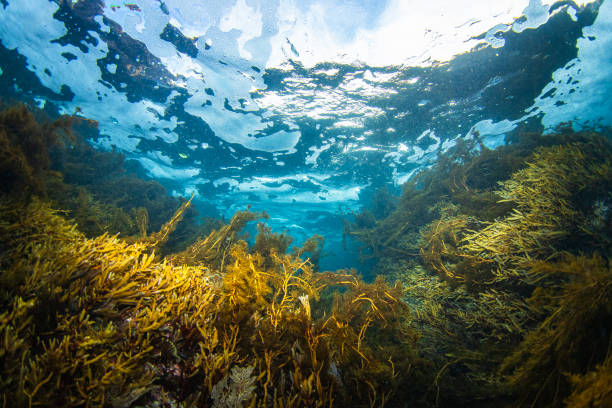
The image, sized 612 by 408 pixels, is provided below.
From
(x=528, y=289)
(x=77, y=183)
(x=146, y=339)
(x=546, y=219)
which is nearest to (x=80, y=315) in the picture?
(x=146, y=339)

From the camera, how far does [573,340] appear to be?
7.98 feet

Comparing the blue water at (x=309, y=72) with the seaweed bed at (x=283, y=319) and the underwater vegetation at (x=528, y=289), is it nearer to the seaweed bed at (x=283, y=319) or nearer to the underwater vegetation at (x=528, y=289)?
the underwater vegetation at (x=528, y=289)

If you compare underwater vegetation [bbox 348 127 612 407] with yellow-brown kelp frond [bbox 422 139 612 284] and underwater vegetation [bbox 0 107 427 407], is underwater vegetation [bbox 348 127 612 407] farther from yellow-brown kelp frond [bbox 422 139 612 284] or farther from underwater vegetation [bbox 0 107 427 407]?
underwater vegetation [bbox 0 107 427 407]

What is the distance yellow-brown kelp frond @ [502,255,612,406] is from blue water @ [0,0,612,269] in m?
8.04

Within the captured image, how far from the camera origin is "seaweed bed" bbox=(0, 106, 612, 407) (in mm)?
1823

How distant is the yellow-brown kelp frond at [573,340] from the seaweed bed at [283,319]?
2cm

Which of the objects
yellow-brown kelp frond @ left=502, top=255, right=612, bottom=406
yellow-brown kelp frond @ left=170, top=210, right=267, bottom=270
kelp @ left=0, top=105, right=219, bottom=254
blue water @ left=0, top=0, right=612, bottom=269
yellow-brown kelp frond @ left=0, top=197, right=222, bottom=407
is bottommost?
yellow-brown kelp frond @ left=502, top=255, right=612, bottom=406

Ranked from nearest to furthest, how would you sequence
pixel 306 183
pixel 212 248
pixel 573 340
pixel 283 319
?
pixel 573 340
pixel 283 319
pixel 212 248
pixel 306 183

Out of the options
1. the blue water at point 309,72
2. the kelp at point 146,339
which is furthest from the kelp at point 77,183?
the blue water at point 309,72

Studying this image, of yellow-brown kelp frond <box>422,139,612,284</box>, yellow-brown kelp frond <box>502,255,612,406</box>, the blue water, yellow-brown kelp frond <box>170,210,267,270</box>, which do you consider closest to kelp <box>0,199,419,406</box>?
yellow-brown kelp frond <box>502,255,612,406</box>

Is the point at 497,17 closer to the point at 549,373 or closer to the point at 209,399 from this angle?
the point at 549,373

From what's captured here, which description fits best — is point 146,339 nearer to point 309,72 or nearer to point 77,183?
point 309,72

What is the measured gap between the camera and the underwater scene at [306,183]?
2.20m

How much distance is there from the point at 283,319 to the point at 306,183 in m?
15.2
